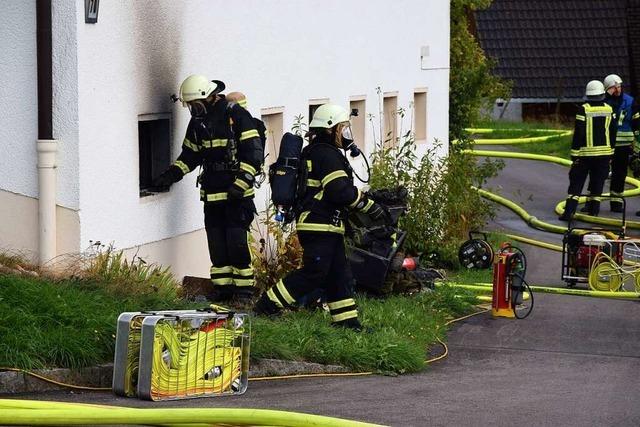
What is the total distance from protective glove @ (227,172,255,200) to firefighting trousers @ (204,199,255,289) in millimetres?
188

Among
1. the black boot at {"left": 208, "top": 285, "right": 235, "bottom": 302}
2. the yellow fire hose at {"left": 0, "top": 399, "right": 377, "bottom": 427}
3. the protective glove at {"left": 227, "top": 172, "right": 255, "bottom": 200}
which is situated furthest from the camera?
the black boot at {"left": 208, "top": 285, "right": 235, "bottom": 302}

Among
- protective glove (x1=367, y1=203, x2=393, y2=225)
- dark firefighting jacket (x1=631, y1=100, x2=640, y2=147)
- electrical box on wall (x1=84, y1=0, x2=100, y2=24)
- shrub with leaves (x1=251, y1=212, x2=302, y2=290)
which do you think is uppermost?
electrical box on wall (x1=84, y1=0, x2=100, y2=24)

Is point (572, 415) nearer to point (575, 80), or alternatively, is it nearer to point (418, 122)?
point (418, 122)

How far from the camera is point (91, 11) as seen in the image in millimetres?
10273

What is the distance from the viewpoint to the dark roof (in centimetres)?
3753

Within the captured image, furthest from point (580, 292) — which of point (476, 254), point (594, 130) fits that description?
point (594, 130)

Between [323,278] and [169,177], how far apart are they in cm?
156

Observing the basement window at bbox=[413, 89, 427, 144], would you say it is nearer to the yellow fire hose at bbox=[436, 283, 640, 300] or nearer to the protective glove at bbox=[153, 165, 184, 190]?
the yellow fire hose at bbox=[436, 283, 640, 300]

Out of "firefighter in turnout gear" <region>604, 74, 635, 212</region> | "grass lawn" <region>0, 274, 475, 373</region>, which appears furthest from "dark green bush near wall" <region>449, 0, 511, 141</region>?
"grass lawn" <region>0, 274, 475, 373</region>

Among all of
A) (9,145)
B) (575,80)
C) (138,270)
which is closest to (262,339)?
(138,270)

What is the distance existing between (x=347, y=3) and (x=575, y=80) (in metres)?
22.1

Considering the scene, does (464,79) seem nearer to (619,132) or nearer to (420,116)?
(619,132)

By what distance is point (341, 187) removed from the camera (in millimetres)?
10633

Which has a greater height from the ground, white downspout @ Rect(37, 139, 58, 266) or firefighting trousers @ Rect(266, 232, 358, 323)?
white downspout @ Rect(37, 139, 58, 266)
